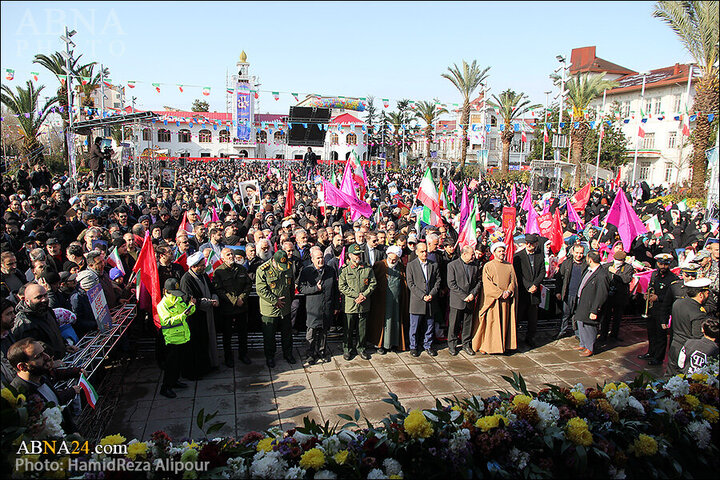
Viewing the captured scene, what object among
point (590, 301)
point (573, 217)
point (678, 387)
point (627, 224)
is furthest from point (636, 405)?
point (573, 217)

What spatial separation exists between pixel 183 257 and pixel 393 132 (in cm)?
6363

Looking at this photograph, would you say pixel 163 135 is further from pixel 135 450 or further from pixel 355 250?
pixel 135 450

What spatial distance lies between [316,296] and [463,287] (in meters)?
2.09

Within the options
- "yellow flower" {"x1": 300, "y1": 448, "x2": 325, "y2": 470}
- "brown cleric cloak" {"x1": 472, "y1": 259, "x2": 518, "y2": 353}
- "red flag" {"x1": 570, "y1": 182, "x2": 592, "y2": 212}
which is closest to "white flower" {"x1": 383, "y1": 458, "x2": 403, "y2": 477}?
"yellow flower" {"x1": 300, "y1": 448, "x2": 325, "y2": 470}

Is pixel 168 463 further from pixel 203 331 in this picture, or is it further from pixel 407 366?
pixel 407 366

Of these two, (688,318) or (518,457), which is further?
(688,318)

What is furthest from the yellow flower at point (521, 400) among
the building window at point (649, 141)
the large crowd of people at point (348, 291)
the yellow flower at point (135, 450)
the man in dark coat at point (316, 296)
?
the building window at point (649, 141)

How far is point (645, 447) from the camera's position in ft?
11.8

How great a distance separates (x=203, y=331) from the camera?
6.30m

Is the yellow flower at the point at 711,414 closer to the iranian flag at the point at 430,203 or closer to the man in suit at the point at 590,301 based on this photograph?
the man in suit at the point at 590,301

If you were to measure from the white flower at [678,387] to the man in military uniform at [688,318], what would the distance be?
0.87 meters

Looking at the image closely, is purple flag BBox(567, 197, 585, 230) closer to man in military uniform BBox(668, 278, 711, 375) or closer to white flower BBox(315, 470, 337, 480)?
man in military uniform BBox(668, 278, 711, 375)

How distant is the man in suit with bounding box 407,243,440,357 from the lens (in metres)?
7.15

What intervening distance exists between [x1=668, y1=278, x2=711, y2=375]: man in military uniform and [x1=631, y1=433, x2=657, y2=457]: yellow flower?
176cm
